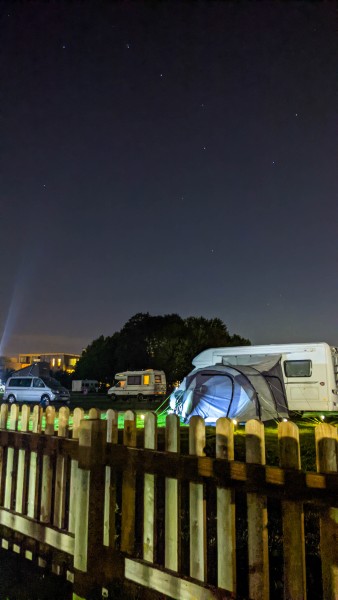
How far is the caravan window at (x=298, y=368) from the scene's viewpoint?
49.1 feet

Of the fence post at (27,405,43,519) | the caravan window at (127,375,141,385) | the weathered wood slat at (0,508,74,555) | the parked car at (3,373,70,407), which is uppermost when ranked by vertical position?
the caravan window at (127,375,141,385)

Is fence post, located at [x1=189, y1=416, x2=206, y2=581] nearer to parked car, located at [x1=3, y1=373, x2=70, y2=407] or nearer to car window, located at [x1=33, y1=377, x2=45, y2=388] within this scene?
parked car, located at [x1=3, y1=373, x2=70, y2=407]

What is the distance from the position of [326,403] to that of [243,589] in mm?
12138

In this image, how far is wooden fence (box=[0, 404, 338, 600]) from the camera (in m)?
2.29

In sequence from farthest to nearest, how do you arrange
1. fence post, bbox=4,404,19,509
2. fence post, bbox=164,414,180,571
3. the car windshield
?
the car windshield < fence post, bbox=4,404,19,509 < fence post, bbox=164,414,180,571

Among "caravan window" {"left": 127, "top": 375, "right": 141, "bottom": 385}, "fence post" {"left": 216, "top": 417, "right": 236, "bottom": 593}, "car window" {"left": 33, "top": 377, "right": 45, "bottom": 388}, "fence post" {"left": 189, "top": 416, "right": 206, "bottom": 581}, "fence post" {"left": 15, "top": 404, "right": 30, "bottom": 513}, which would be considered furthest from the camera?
"caravan window" {"left": 127, "top": 375, "right": 141, "bottom": 385}

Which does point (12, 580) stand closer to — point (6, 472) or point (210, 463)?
point (6, 472)

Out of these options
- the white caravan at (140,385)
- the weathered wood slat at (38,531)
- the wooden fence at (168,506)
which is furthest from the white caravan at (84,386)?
the wooden fence at (168,506)

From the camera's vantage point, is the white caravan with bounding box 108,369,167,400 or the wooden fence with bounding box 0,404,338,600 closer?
the wooden fence with bounding box 0,404,338,600

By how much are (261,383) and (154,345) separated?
3832 cm

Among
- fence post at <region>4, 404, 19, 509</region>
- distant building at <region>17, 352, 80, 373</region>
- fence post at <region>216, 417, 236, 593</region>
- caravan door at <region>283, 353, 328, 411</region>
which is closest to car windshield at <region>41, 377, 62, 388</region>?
caravan door at <region>283, 353, 328, 411</region>

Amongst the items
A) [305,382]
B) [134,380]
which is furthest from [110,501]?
[134,380]

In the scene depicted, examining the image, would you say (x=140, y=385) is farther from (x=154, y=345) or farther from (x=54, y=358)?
(x=54, y=358)

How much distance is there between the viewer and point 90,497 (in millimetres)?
3217
